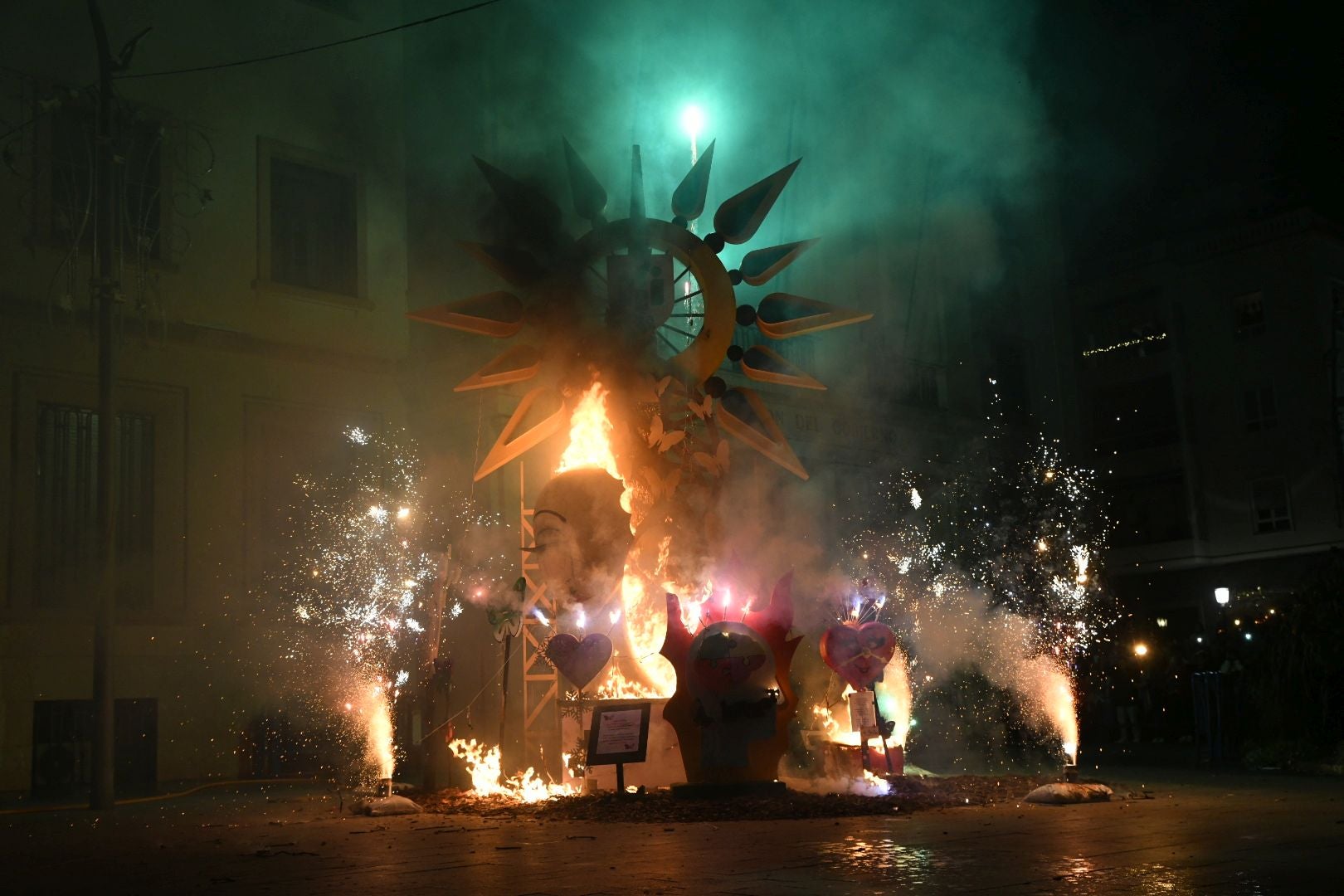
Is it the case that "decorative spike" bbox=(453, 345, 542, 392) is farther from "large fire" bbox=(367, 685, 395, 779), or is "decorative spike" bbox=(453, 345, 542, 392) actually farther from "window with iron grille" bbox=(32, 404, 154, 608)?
"window with iron grille" bbox=(32, 404, 154, 608)

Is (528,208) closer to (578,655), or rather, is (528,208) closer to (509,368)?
(509,368)

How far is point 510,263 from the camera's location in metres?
13.8

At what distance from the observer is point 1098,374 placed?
35938 mm

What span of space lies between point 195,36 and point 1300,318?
26.2 m

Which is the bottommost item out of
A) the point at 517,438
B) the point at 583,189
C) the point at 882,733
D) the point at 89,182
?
the point at 882,733

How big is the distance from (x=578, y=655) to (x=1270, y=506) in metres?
25.2

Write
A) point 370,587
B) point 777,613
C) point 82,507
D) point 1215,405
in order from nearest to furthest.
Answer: point 777,613, point 82,507, point 370,587, point 1215,405

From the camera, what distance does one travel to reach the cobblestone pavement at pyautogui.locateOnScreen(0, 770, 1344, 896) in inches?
258

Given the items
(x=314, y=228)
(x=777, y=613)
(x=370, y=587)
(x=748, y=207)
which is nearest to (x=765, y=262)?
(x=748, y=207)

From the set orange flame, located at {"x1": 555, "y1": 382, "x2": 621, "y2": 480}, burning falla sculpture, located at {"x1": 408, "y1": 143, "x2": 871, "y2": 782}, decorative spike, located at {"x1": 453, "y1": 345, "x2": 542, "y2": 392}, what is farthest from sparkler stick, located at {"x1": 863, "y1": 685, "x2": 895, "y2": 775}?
decorative spike, located at {"x1": 453, "y1": 345, "x2": 542, "y2": 392}

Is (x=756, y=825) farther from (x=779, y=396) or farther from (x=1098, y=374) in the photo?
(x=1098, y=374)

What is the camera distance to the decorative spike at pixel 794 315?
45.8 feet

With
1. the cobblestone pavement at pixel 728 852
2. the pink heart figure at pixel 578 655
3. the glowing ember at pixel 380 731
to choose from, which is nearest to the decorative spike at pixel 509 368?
the pink heart figure at pixel 578 655

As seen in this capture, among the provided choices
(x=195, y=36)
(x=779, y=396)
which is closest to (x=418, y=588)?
(x=779, y=396)
